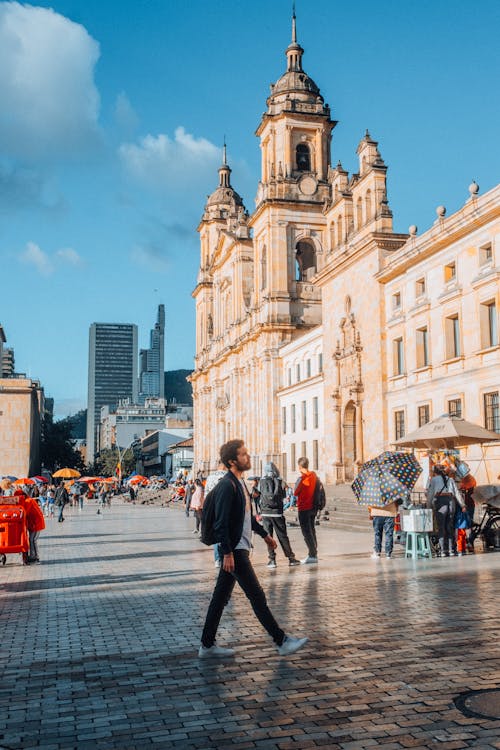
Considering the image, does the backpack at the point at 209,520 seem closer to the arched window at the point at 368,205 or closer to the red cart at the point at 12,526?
the red cart at the point at 12,526

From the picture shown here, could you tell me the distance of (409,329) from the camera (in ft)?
104

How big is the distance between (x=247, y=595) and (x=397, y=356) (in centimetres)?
2723

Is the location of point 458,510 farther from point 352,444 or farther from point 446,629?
point 352,444

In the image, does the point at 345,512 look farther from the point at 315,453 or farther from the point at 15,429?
the point at 15,429

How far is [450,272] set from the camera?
28.9 meters

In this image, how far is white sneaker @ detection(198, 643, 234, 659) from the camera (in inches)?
278

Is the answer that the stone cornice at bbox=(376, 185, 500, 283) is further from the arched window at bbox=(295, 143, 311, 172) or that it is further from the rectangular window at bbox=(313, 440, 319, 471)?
the arched window at bbox=(295, 143, 311, 172)

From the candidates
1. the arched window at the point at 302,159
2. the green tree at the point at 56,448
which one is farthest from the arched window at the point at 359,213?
the green tree at the point at 56,448

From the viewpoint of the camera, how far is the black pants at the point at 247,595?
7.01m

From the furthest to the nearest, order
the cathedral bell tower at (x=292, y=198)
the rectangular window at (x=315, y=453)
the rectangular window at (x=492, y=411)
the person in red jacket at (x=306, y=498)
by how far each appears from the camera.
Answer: the cathedral bell tower at (x=292, y=198), the rectangular window at (x=315, y=453), the rectangular window at (x=492, y=411), the person in red jacket at (x=306, y=498)

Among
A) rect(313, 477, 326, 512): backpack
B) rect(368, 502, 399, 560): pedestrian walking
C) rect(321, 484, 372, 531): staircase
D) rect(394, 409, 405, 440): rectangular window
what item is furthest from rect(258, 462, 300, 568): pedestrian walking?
rect(394, 409, 405, 440): rectangular window

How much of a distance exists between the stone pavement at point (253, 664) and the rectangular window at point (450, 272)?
1721 cm

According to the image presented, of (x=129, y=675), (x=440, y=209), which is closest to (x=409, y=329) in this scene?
(x=440, y=209)

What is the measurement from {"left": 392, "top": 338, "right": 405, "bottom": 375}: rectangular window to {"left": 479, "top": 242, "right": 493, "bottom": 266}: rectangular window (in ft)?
22.6
